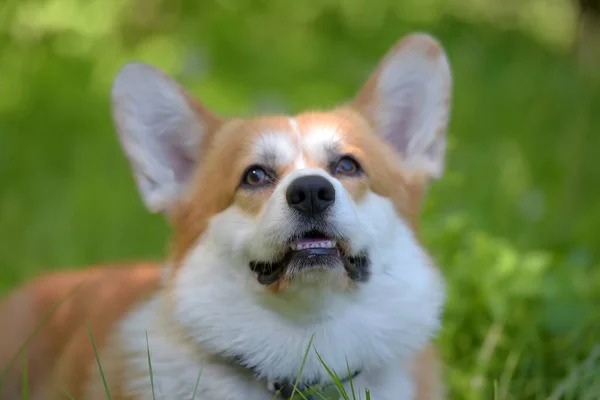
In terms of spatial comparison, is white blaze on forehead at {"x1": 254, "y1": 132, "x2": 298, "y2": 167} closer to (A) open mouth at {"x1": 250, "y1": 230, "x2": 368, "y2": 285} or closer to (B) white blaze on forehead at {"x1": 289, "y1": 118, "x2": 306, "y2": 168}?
(B) white blaze on forehead at {"x1": 289, "y1": 118, "x2": 306, "y2": 168}

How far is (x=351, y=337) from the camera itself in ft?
8.13

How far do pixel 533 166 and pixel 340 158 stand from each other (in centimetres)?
336

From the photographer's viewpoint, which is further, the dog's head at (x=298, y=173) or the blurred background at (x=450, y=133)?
the blurred background at (x=450, y=133)

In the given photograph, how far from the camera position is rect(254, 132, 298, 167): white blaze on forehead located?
2.56 metres

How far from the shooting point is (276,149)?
2.57 m

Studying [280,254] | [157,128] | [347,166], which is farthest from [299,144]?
[157,128]

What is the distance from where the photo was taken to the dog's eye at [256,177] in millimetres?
2555

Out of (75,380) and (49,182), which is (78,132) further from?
(75,380)

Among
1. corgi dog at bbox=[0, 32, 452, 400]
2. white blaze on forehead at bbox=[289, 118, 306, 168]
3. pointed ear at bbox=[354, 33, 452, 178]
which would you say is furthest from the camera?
pointed ear at bbox=[354, 33, 452, 178]

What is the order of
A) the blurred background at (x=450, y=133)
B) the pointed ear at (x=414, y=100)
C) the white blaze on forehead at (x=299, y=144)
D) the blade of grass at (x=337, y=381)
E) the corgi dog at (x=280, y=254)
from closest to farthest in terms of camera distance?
the blade of grass at (x=337, y=381)
the corgi dog at (x=280, y=254)
the white blaze on forehead at (x=299, y=144)
the pointed ear at (x=414, y=100)
the blurred background at (x=450, y=133)

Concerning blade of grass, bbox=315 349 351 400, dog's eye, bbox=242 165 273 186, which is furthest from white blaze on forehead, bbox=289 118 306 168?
blade of grass, bbox=315 349 351 400

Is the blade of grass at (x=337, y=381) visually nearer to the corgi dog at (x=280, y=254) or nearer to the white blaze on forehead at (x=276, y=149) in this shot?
the corgi dog at (x=280, y=254)

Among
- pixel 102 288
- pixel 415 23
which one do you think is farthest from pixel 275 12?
pixel 102 288

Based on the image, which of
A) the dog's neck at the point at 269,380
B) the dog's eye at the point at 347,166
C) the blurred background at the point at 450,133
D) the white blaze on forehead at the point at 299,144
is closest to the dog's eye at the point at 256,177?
the white blaze on forehead at the point at 299,144
